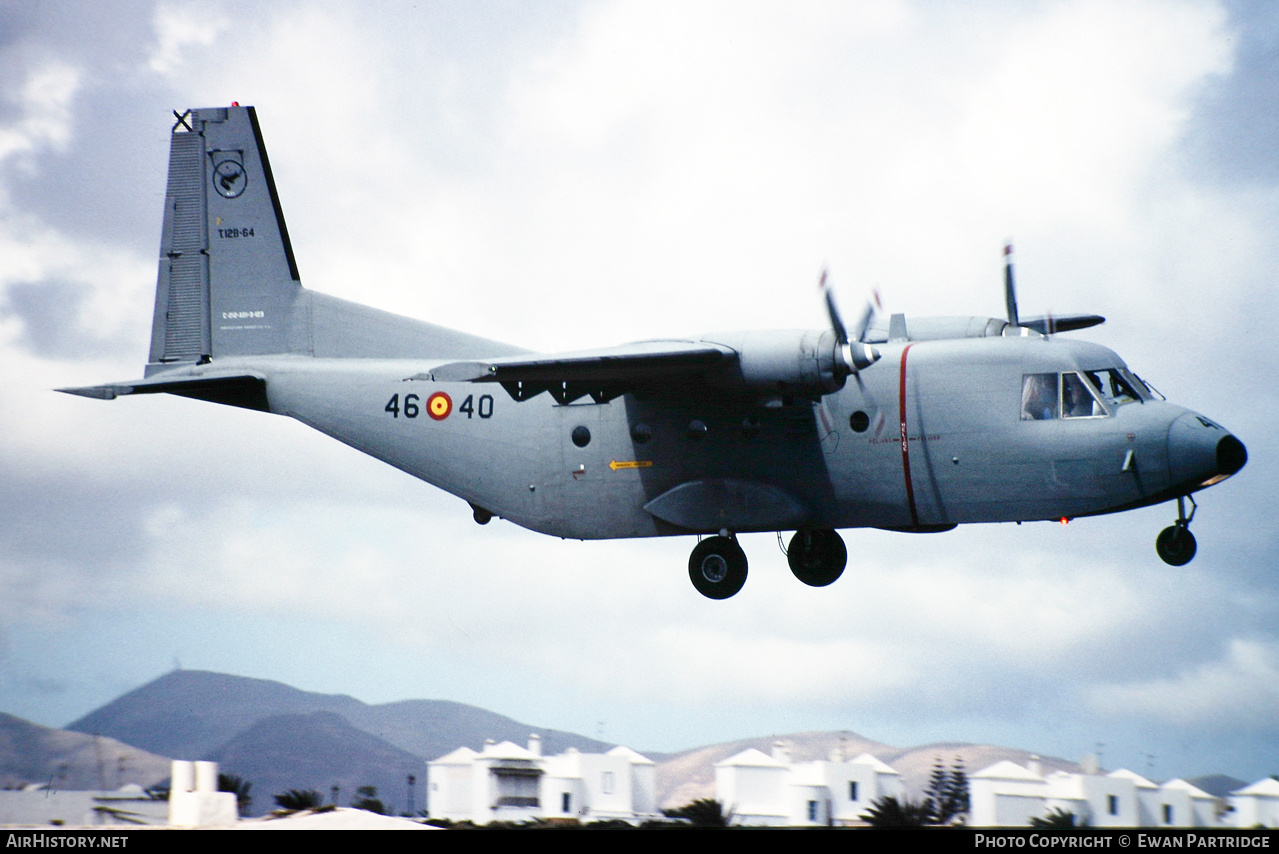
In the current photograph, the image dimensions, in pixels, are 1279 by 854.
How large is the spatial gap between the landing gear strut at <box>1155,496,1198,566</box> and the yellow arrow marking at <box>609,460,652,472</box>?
612cm

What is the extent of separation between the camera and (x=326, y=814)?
1599 centimetres

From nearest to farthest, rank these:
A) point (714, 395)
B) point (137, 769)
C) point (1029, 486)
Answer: point (1029, 486) → point (714, 395) → point (137, 769)

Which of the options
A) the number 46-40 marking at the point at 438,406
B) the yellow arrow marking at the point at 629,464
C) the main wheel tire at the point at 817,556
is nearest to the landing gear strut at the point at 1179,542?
the main wheel tire at the point at 817,556

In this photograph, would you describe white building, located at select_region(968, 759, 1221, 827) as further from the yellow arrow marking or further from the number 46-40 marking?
the number 46-40 marking

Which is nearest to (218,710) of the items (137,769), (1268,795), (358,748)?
(358,748)

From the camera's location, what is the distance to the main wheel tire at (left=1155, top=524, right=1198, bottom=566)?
13616 mm

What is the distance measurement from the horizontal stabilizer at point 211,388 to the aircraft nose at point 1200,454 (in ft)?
40.1

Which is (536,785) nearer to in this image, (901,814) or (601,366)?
(901,814)

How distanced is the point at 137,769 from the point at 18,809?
192cm

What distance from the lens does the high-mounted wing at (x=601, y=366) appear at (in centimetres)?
1310

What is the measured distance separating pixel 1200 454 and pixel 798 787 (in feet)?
23.7

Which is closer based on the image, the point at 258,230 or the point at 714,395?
the point at 714,395

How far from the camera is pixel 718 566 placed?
15.5m
